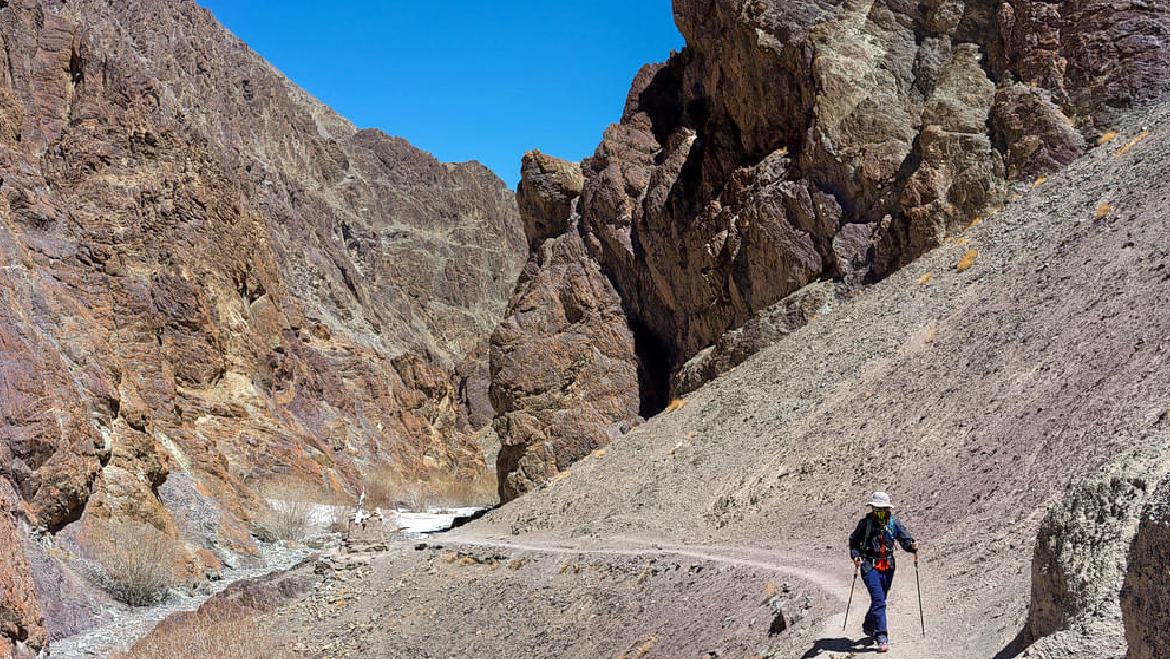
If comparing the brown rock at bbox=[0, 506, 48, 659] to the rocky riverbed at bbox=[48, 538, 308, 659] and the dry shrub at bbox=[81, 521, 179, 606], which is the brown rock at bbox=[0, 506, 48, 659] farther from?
the dry shrub at bbox=[81, 521, 179, 606]

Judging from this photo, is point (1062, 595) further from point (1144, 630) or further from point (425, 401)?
point (425, 401)

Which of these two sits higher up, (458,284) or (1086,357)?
(458,284)

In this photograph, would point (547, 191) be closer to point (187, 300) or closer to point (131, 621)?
point (187, 300)

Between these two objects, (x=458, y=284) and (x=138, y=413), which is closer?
(x=138, y=413)

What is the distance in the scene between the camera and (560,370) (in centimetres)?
3544

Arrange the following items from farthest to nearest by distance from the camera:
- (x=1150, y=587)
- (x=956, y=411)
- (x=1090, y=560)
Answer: (x=956, y=411), (x=1090, y=560), (x=1150, y=587)

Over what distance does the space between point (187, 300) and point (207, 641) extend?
24.5 metres

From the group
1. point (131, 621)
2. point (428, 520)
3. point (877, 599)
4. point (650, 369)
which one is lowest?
point (877, 599)

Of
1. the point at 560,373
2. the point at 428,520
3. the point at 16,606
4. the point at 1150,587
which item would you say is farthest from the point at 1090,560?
the point at 428,520

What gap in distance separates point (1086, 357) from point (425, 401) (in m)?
64.6

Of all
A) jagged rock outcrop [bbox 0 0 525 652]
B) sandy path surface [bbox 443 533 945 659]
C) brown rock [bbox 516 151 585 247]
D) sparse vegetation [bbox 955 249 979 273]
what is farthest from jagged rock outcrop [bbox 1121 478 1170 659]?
brown rock [bbox 516 151 585 247]

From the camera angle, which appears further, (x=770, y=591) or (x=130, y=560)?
(x=130, y=560)

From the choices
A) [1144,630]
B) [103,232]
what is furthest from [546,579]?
[103,232]

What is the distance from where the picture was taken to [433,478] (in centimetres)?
6562
